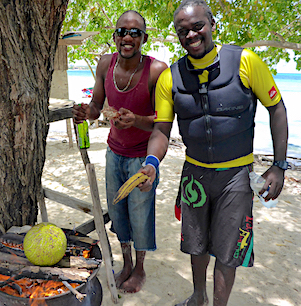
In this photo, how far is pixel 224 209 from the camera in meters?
2.09

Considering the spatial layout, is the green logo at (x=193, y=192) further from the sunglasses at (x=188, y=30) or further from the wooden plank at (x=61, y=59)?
the wooden plank at (x=61, y=59)

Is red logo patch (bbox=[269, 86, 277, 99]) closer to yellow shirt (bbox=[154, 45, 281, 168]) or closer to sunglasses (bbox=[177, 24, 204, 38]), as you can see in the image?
yellow shirt (bbox=[154, 45, 281, 168])

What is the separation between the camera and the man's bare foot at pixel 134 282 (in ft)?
9.26

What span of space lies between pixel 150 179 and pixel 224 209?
0.60 m

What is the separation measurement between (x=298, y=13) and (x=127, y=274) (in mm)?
→ 8321

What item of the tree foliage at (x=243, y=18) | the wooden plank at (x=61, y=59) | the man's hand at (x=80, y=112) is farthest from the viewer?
the wooden plank at (x=61, y=59)

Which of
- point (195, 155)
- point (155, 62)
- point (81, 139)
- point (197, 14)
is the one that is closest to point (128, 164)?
point (81, 139)

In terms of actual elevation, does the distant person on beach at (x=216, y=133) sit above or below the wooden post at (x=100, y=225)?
above

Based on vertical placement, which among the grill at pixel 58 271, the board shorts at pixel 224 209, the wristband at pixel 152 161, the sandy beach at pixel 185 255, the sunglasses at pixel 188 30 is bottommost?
the sandy beach at pixel 185 255

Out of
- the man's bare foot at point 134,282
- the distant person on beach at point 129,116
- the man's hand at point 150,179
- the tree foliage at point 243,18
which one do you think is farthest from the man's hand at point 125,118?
the tree foliage at point 243,18

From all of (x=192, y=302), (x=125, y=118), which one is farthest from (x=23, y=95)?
(x=192, y=302)

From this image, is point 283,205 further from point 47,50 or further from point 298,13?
point 298,13

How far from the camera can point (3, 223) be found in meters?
2.47

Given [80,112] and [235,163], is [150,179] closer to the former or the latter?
[235,163]
